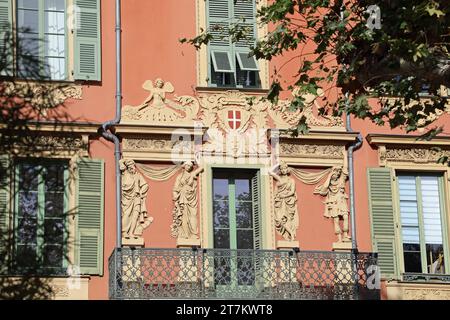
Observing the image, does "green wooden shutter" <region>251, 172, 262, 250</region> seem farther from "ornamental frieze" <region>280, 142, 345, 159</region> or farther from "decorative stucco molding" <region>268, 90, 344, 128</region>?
"decorative stucco molding" <region>268, 90, 344, 128</region>

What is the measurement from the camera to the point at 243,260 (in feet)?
66.7

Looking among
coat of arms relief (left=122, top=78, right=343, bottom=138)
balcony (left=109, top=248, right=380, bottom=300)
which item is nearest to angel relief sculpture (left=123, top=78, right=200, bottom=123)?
coat of arms relief (left=122, top=78, right=343, bottom=138)

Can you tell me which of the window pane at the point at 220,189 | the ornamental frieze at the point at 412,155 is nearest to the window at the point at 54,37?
the window pane at the point at 220,189

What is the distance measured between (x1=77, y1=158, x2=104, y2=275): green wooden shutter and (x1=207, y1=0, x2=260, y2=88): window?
2.66 meters

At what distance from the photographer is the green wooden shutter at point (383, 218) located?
21.1m

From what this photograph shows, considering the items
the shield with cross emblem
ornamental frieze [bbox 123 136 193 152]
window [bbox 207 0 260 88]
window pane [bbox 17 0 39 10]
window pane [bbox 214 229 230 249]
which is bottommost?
window pane [bbox 214 229 230 249]

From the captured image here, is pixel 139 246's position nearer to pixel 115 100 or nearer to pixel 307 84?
pixel 115 100

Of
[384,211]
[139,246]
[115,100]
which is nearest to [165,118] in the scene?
[115,100]

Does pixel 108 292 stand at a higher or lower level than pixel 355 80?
lower

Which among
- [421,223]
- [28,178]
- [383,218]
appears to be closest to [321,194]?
[383,218]

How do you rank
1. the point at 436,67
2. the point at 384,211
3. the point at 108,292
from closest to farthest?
the point at 436,67 → the point at 108,292 → the point at 384,211

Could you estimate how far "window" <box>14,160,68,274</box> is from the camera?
1997cm

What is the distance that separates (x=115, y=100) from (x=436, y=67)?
7.00 meters
